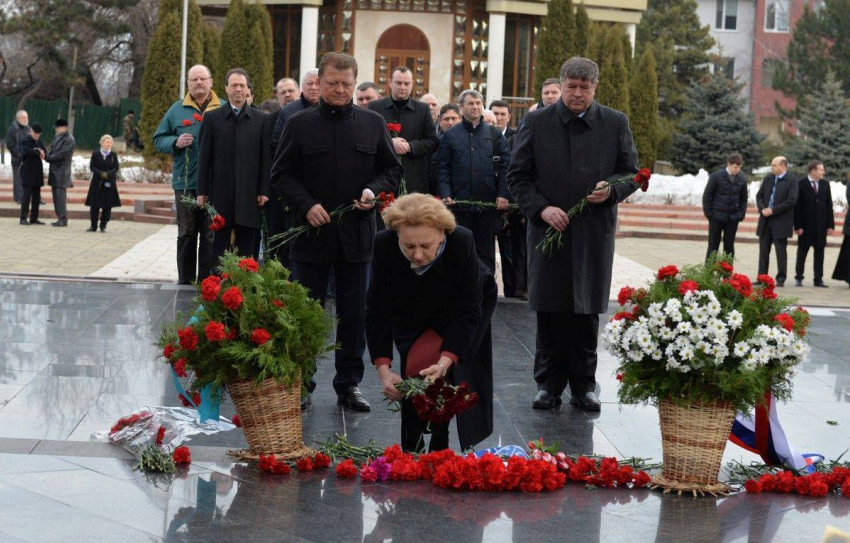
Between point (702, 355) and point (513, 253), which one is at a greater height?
point (702, 355)

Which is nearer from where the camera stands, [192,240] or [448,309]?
[448,309]

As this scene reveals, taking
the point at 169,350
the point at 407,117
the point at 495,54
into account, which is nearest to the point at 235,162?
the point at 407,117

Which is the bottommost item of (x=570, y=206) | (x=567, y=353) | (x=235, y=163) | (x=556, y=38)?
(x=567, y=353)

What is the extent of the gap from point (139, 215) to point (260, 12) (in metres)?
10.6

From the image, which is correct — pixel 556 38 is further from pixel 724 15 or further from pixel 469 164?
pixel 724 15

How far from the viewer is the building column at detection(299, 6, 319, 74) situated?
33.7m

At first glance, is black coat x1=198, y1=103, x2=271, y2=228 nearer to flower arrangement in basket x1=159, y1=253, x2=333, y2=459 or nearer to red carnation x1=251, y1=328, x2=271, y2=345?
flower arrangement in basket x1=159, y1=253, x2=333, y2=459

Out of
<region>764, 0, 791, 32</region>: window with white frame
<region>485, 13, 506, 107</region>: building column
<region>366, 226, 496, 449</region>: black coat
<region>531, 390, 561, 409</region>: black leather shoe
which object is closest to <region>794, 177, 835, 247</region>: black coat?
<region>531, 390, 561, 409</region>: black leather shoe

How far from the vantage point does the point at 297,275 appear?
23.2 feet

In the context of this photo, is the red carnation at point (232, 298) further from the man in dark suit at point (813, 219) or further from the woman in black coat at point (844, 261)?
the woman in black coat at point (844, 261)

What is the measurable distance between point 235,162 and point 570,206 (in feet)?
12.5

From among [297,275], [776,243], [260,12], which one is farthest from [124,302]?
[260,12]

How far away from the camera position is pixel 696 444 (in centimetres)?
542

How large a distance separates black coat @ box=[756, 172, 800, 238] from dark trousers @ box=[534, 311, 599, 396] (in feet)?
32.1
